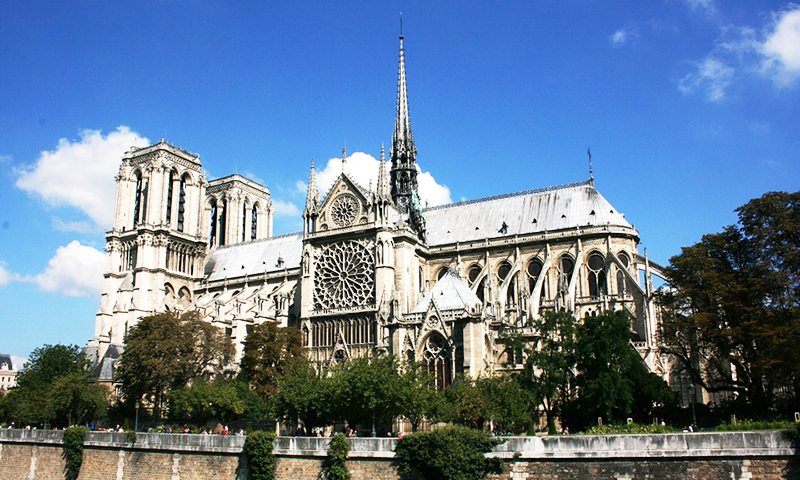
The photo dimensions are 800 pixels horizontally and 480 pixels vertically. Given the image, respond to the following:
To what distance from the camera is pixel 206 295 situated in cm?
7544

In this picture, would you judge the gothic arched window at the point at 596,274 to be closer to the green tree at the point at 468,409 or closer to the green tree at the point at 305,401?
the green tree at the point at 468,409

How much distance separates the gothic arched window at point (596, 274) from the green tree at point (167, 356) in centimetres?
2763

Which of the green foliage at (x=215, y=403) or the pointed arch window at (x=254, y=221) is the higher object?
the pointed arch window at (x=254, y=221)

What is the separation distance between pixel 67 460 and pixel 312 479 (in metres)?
18.2

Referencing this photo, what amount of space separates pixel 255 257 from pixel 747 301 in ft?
167

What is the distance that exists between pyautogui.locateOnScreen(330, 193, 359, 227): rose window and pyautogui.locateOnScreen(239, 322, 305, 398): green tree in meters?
10.7

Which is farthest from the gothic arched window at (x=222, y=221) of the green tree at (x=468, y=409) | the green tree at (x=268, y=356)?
the green tree at (x=468, y=409)

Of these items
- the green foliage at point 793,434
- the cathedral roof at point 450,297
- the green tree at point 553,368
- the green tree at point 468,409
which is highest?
the cathedral roof at point 450,297

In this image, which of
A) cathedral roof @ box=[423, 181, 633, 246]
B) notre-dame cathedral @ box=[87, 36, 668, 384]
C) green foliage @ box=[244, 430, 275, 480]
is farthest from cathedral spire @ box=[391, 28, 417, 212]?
green foliage @ box=[244, 430, 275, 480]

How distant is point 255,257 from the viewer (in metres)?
77.2

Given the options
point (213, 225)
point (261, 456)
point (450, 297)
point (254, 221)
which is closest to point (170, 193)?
point (213, 225)

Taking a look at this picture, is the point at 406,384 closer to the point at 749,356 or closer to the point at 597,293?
the point at 749,356

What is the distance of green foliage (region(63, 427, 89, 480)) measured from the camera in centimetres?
4097

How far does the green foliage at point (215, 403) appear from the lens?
47.4 metres
